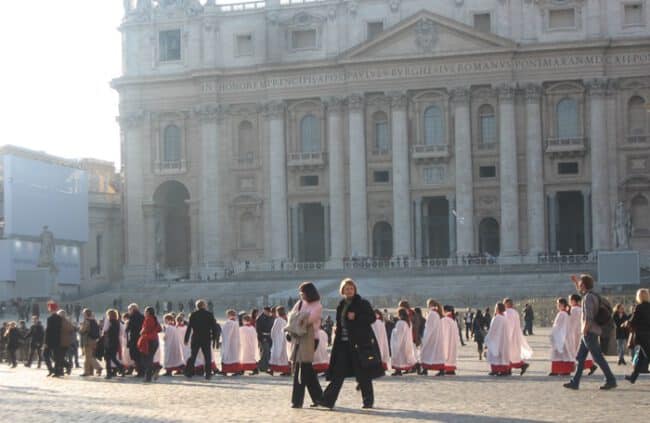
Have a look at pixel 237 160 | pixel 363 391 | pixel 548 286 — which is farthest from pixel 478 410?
pixel 237 160

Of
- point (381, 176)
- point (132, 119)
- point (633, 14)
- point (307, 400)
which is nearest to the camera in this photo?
point (307, 400)

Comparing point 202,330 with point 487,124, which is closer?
point 202,330

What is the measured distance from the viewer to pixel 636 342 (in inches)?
893

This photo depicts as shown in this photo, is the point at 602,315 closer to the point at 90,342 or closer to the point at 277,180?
the point at 90,342

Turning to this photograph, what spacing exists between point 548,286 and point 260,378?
40.4 m

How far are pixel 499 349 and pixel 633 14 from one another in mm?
53634

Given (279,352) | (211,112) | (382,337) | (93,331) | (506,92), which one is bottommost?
(279,352)

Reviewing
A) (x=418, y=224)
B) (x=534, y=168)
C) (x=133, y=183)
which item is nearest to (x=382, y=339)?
(x=534, y=168)

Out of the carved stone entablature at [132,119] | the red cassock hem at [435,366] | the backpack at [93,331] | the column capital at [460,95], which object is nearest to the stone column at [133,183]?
the carved stone entablature at [132,119]

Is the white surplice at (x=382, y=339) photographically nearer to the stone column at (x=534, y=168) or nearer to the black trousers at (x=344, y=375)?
the black trousers at (x=344, y=375)

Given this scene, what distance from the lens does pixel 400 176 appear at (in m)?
80.2

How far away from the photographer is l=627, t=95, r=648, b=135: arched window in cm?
7788

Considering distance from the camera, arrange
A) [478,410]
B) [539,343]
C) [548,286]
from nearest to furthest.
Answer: [478,410]
[539,343]
[548,286]

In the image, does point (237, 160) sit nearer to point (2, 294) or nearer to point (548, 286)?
point (2, 294)
